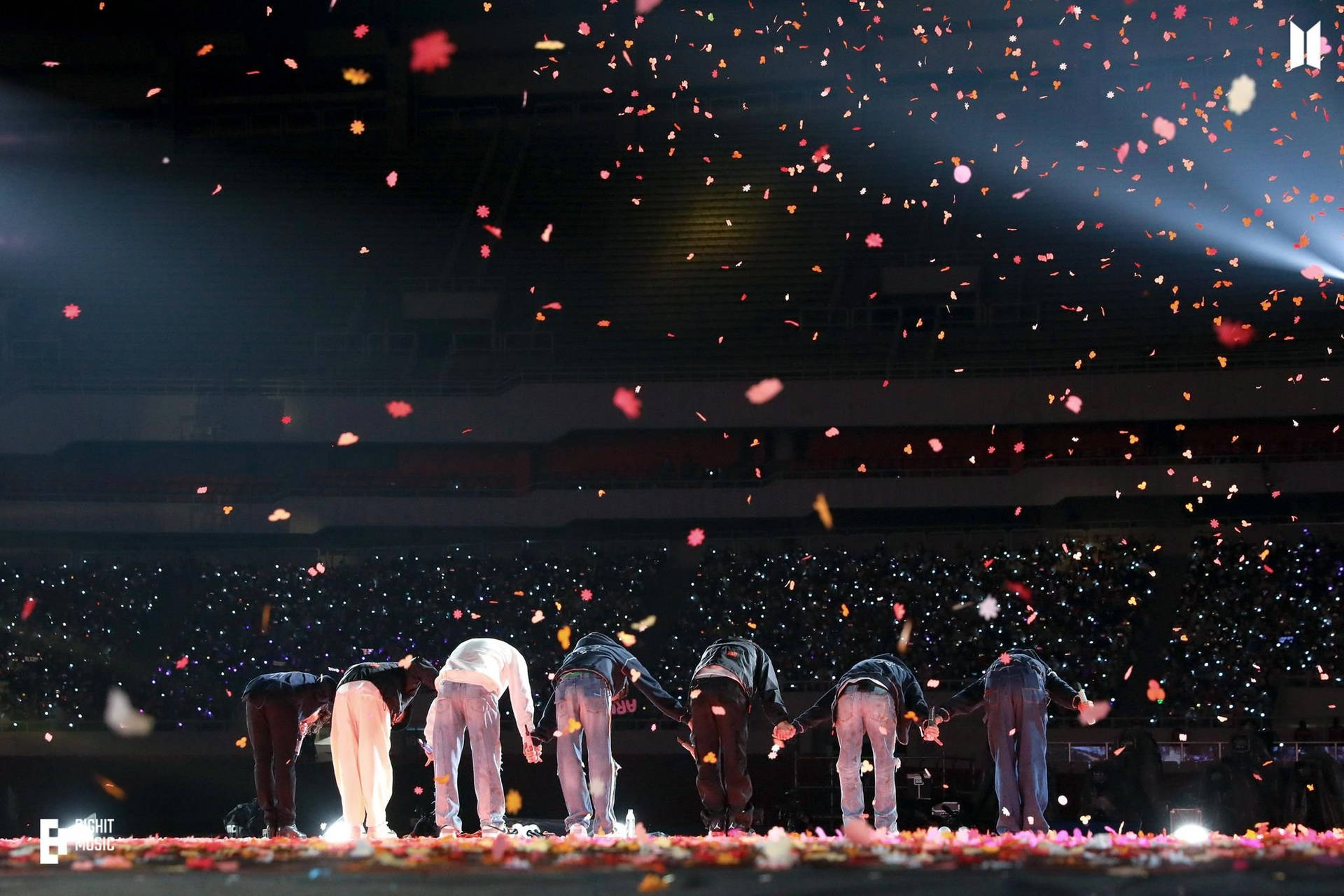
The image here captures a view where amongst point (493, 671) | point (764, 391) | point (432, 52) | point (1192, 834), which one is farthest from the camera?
point (432, 52)

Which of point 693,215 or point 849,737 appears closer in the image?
point 849,737

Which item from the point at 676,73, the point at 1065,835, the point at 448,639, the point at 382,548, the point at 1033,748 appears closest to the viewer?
the point at 1065,835

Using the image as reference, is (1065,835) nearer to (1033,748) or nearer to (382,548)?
(1033,748)

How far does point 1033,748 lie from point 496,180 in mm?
21923

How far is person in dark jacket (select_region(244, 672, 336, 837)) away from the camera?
33.2ft

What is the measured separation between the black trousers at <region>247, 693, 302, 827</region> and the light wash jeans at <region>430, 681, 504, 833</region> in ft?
3.99

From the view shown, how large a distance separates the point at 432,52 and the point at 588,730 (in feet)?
75.9

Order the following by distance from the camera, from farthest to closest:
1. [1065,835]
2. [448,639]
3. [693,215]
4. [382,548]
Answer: [693,215], [382,548], [448,639], [1065,835]

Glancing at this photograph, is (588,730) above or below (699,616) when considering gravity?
below

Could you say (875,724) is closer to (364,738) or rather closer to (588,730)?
(588,730)

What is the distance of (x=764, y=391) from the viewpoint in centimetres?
2389

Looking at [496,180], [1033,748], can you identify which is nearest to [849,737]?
[1033,748]

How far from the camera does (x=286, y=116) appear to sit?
30.9m

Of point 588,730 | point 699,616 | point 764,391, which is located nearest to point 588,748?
point 588,730
